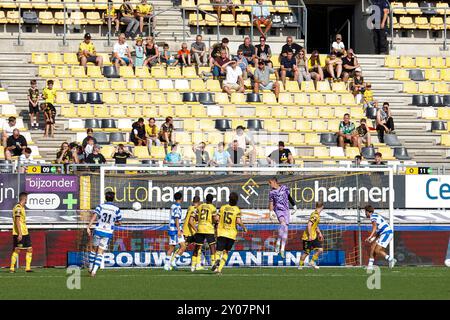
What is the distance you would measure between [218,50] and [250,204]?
27.2ft

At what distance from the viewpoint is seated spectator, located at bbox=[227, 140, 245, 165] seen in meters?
33.1

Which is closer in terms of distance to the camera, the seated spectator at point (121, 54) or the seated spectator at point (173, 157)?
the seated spectator at point (173, 157)

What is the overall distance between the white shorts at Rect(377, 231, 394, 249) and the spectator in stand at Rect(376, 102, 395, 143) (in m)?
8.13

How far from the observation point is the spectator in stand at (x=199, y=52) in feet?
128

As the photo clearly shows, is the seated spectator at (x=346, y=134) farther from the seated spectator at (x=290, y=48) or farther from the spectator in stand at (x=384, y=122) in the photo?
the seated spectator at (x=290, y=48)

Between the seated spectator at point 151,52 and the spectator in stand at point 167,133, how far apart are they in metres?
4.24

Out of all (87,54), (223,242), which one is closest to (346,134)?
(87,54)

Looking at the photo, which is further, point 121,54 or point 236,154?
point 121,54

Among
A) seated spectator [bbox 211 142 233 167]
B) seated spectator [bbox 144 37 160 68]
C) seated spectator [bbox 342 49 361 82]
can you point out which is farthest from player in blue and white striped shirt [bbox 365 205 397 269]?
seated spectator [bbox 144 37 160 68]

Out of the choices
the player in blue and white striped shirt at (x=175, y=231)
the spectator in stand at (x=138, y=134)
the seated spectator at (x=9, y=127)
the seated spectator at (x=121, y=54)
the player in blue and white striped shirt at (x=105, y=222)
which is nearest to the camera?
the player in blue and white striped shirt at (x=105, y=222)

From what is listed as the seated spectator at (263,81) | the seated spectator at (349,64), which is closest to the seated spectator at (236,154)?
the seated spectator at (263,81)

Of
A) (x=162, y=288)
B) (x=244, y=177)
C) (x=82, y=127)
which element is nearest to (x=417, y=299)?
(x=162, y=288)

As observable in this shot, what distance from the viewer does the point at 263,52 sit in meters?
39.2

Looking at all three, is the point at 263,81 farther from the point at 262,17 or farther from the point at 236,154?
the point at 236,154
